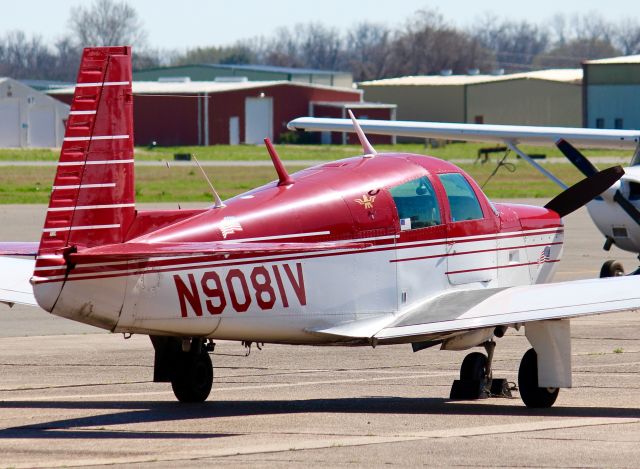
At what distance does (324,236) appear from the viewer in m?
10.1

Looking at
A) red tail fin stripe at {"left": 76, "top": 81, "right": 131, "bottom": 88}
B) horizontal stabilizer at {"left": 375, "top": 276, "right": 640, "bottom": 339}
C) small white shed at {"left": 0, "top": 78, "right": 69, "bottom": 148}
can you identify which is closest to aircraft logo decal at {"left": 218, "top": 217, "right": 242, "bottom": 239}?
red tail fin stripe at {"left": 76, "top": 81, "right": 131, "bottom": 88}

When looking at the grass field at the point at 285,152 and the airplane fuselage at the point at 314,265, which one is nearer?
the airplane fuselage at the point at 314,265

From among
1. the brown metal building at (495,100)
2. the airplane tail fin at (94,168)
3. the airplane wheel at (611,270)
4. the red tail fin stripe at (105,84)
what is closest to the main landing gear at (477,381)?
the airplane tail fin at (94,168)

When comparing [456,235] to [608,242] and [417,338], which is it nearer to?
[417,338]

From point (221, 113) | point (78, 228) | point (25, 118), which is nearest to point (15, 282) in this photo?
point (78, 228)

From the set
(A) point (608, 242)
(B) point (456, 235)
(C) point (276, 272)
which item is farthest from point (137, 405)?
(A) point (608, 242)

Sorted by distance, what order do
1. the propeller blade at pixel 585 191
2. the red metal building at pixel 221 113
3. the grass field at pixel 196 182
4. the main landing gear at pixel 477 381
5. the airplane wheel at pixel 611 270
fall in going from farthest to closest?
the red metal building at pixel 221 113, the grass field at pixel 196 182, the airplane wheel at pixel 611 270, the propeller blade at pixel 585 191, the main landing gear at pixel 477 381

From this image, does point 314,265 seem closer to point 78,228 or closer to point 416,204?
point 416,204

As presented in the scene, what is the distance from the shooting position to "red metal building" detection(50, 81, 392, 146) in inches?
3159

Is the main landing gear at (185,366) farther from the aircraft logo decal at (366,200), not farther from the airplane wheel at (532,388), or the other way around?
the airplane wheel at (532,388)

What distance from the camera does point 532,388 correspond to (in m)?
10.8

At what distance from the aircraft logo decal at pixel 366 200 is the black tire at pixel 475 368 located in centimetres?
171

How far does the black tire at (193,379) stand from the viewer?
10.7 meters

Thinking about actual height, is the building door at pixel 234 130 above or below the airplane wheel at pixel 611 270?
below
